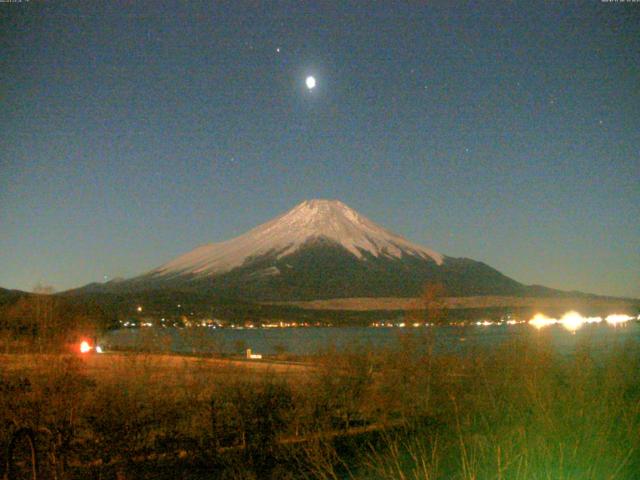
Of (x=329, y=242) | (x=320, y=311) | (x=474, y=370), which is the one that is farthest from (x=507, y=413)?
(x=329, y=242)

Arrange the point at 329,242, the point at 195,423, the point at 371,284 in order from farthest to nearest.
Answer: the point at 329,242, the point at 371,284, the point at 195,423

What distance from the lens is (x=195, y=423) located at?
1119 centimetres

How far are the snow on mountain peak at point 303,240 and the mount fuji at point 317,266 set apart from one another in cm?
17

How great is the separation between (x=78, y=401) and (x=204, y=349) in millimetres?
10628

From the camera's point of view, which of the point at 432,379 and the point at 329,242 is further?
the point at 329,242

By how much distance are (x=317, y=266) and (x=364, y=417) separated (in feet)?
345

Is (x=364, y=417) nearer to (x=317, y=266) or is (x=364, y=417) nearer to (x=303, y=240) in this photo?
(x=317, y=266)

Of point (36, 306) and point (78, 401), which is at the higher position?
point (36, 306)

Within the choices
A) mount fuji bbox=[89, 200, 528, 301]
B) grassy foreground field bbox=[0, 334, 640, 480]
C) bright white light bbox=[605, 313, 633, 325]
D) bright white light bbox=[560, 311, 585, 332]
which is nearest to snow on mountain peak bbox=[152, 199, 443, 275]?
mount fuji bbox=[89, 200, 528, 301]

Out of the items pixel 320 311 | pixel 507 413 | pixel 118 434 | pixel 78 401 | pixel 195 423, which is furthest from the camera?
pixel 320 311

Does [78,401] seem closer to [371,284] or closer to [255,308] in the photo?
[255,308]

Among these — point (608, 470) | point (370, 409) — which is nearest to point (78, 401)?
point (370, 409)

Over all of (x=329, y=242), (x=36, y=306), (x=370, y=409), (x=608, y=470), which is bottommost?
(x=370, y=409)

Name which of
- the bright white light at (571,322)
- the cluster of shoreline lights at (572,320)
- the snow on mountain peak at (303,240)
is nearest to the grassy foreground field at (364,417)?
the cluster of shoreline lights at (572,320)
